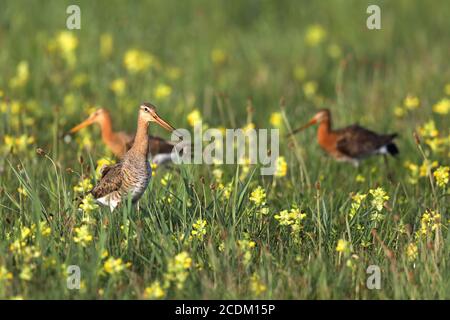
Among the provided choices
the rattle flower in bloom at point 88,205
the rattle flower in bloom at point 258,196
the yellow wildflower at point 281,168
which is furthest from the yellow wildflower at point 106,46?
the rattle flower in bloom at point 88,205

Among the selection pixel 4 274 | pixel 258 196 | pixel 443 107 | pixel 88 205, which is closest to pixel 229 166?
pixel 258 196

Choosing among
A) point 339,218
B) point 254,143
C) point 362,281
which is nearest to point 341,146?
point 254,143

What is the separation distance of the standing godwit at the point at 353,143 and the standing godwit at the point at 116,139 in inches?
51.9

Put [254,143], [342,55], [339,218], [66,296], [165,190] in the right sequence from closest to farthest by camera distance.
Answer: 1. [66,296]
2. [165,190]
3. [339,218]
4. [254,143]
5. [342,55]

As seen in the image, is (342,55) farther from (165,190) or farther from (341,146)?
(165,190)

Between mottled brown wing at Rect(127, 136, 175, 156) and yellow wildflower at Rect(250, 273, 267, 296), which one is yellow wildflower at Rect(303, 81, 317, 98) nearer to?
mottled brown wing at Rect(127, 136, 175, 156)

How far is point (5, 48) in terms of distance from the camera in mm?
11453

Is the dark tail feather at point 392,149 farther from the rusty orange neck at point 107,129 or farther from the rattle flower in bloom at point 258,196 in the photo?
the rattle flower in bloom at point 258,196

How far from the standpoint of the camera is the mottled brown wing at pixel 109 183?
6.44m

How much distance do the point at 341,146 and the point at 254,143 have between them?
0.85 m

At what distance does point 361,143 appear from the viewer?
28.8 feet

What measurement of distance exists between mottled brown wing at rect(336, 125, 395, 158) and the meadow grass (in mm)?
190

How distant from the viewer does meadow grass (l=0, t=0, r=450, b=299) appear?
5.16m

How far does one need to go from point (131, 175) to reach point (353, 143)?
3.15 meters
